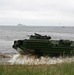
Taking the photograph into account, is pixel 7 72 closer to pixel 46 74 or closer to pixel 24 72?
pixel 24 72

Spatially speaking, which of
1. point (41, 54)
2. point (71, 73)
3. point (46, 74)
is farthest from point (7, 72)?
point (41, 54)

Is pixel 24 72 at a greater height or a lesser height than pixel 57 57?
greater

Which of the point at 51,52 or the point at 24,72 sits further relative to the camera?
the point at 51,52

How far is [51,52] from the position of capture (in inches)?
934

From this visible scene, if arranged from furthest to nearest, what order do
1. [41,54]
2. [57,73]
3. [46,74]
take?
[41,54] < [57,73] < [46,74]

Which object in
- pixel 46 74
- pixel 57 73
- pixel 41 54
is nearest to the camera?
pixel 46 74

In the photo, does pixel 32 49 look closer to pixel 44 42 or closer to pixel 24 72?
pixel 44 42

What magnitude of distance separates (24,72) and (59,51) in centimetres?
1677

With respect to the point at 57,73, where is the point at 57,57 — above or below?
below

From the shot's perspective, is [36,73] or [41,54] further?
[41,54]

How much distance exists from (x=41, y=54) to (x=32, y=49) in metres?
0.84

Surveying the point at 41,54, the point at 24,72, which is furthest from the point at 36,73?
the point at 41,54

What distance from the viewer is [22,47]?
23891mm

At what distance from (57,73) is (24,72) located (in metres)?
0.87
